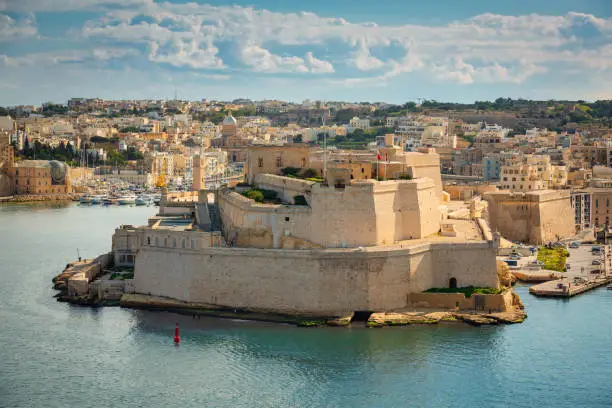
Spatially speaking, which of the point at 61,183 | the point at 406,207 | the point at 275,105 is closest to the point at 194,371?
the point at 406,207

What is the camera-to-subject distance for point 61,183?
5966 cm

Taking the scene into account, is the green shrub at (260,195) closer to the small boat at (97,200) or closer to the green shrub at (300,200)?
the green shrub at (300,200)

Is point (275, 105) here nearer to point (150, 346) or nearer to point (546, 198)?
point (546, 198)

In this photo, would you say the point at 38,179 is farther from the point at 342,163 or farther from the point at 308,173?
the point at 342,163

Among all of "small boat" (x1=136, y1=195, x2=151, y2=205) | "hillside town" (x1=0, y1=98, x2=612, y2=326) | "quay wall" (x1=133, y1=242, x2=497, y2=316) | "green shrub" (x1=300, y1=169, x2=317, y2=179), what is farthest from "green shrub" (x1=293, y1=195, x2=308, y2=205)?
"small boat" (x1=136, y1=195, x2=151, y2=205)

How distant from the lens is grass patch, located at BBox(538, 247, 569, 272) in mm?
27406

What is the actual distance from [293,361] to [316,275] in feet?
8.94

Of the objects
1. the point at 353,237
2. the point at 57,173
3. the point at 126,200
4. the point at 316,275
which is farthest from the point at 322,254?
the point at 57,173

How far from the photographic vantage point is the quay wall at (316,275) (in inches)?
846

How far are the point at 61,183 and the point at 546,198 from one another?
34960 millimetres

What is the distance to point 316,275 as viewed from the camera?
21531mm

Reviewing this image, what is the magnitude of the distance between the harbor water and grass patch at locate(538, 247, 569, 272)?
3492mm

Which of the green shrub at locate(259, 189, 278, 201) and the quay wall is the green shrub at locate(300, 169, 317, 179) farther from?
the quay wall

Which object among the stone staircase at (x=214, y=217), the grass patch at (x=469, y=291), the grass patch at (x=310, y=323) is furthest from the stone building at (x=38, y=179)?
the grass patch at (x=469, y=291)
